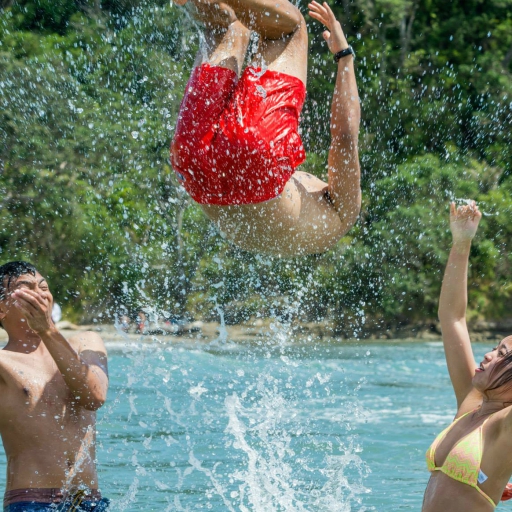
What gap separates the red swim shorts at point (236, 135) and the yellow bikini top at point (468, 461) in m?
1.23

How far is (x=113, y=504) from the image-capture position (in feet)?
19.4

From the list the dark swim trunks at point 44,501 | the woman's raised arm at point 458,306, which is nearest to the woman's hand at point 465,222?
the woman's raised arm at point 458,306

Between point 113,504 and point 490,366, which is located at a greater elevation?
point 490,366

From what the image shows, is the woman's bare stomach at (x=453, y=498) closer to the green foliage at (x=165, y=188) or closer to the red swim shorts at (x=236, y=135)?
the red swim shorts at (x=236, y=135)

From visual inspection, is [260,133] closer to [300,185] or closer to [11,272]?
[300,185]

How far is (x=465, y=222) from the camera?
3928mm

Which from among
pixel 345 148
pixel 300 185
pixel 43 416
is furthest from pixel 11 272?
pixel 345 148

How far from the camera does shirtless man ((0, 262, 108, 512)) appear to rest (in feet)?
12.5

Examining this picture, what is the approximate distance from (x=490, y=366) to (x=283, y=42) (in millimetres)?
1589

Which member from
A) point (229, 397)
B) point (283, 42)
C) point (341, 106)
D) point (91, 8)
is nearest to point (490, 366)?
point (341, 106)

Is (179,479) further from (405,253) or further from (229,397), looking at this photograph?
(405,253)

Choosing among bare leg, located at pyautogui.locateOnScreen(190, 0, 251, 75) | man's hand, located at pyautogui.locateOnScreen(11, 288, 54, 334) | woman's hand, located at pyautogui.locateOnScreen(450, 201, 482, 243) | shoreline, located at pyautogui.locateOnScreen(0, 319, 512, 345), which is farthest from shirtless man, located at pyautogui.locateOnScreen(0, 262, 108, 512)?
shoreline, located at pyautogui.locateOnScreen(0, 319, 512, 345)

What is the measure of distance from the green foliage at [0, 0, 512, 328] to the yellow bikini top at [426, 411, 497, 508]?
17.0m

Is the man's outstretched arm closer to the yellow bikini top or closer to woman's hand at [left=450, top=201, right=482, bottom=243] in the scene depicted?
woman's hand at [left=450, top=201, right=482, bottom=243]
